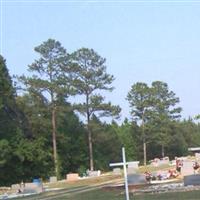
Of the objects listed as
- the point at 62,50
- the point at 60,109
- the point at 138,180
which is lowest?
the point at 138,180

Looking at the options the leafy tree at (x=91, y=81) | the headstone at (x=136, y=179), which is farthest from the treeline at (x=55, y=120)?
the headstone at (x=136, y=179)

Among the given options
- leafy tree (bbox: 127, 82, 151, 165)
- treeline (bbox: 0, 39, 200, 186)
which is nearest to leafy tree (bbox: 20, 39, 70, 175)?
treeline (bbox: 0, 39, 200, 186)

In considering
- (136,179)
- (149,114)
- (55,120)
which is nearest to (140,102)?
(149,114)

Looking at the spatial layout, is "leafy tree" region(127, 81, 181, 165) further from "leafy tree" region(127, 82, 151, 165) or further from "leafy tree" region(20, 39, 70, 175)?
"leafy tree" region(20, 39, 70, 175)

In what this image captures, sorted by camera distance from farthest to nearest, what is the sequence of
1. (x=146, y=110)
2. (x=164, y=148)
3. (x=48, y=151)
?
(x=164, y=148) < (x=146, y=110) < (x=48, y=151)

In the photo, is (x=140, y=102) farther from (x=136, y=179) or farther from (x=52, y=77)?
(x=136, y=179)

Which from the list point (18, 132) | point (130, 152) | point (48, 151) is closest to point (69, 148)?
point (48, 151)

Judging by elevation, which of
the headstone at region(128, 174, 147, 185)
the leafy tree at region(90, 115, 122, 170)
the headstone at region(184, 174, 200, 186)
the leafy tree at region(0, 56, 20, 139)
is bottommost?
the headstone at region(184, 174, 200, 186)

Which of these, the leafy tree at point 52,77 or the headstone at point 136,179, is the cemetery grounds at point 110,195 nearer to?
the headstone at point 136,179

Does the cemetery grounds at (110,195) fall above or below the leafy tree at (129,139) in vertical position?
below

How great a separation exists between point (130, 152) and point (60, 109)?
127 feet

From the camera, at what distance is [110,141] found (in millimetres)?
98625

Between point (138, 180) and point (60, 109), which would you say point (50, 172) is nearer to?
point (60, 109)

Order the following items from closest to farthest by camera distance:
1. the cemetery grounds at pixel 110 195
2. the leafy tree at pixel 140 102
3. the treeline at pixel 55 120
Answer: the cemetery grounds at pixel 110 195 → the treeline at pixel 55 120 → the leafy tree at pixel 140 102
